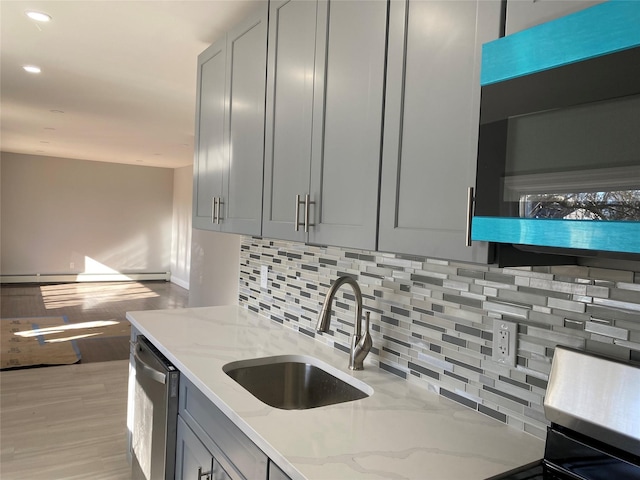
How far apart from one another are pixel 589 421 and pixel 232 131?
1850mm

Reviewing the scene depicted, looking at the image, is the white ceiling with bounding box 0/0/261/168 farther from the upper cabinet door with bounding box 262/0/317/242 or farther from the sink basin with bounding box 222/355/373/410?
the sink basin with bounding box 222/355/373/410

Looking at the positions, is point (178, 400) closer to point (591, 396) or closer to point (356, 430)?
point (356, 430)

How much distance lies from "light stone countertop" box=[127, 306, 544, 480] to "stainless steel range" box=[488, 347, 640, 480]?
0.10m

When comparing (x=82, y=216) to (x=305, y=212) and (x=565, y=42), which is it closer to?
(x=305, y=212)

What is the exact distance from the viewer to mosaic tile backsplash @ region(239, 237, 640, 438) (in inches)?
43.4

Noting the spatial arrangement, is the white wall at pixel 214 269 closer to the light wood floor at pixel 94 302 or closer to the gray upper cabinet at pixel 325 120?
the light wood floor at pixel 94 302

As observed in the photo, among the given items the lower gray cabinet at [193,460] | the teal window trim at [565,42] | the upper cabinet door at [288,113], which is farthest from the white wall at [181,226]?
the teal window trim at [565,42]

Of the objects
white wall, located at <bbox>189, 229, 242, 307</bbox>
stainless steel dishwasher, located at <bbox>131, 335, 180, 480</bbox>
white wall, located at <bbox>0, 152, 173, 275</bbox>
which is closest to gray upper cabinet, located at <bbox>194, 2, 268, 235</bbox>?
stainless steel dishwasher, located at <bbox>131, 335, 180, 480</bbox>

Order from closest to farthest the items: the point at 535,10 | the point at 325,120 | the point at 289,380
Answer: the point at 535,10 < the point at 325,120 < the point at 289,380

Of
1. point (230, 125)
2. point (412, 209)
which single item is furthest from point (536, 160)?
point (230, 125)

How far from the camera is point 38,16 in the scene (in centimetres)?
251

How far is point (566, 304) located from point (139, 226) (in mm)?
10248

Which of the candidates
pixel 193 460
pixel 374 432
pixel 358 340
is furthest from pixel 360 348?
pixel 193 460

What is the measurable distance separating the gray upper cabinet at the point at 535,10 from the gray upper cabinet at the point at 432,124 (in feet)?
0.13
